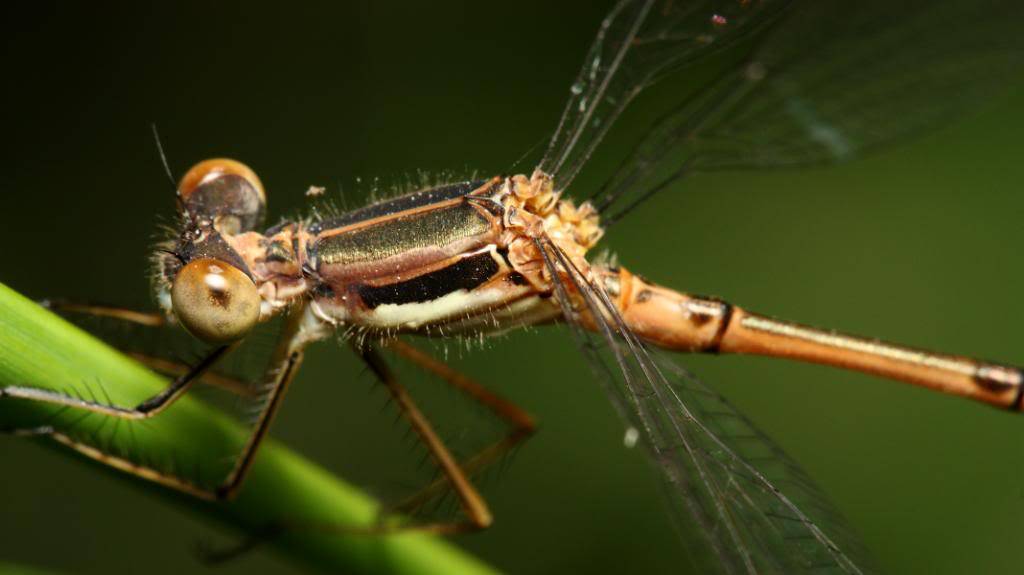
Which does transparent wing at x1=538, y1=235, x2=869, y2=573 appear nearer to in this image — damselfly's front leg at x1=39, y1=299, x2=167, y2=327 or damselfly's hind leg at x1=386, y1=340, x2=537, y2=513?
damselfly's hind leg at x1=386, y1=340, x2=537, y2=513

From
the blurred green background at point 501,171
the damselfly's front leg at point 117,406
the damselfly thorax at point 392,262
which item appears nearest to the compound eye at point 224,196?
the damselfly thorax at point 392,262

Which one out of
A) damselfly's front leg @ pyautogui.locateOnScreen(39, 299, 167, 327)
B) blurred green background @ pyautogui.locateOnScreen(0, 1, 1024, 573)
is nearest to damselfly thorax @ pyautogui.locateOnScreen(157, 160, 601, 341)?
damselfly's front leg @ pyautogui.locateOnScreen(39, 299, 167, 327)

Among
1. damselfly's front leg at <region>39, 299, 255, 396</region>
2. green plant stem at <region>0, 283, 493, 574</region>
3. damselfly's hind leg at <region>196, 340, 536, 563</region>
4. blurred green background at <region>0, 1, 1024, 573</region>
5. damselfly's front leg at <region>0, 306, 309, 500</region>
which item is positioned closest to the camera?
green plant stem at <region>0, 283, 493, 574</region>

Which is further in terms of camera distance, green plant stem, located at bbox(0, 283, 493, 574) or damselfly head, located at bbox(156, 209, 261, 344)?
damselfly head, located at bbox(156, 209, 261, 344)

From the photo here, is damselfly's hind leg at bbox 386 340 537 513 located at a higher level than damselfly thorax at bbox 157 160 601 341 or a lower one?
lower

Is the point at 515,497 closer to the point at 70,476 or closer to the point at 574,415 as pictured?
the point at 574,415

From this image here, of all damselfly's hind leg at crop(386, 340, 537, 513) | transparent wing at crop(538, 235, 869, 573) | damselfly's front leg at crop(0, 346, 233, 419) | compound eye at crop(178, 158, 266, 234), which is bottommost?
transparent wing at crop(538, 235, 869, 573)
